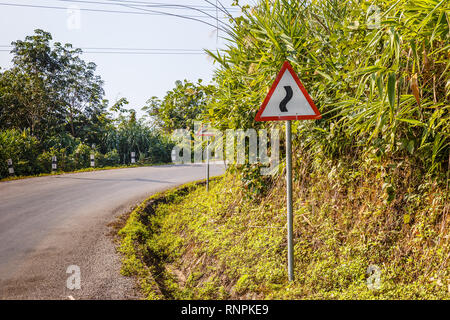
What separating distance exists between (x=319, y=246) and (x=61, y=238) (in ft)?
12.2

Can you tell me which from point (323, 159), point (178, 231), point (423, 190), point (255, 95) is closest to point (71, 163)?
point (178, 231)

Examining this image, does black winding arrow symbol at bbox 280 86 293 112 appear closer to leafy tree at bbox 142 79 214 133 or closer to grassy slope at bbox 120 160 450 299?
grassy slope at bbox 120 160 450 299

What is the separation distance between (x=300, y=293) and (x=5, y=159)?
520 inches

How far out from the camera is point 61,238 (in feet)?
15.7

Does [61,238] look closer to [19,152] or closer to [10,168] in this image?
[10,168]

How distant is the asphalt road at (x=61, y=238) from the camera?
320 centimetres

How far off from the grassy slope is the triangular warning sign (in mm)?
968

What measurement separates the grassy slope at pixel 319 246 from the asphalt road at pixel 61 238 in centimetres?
33

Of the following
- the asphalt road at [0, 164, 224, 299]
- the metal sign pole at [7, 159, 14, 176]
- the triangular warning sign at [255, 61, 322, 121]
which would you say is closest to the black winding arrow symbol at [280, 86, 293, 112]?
the triangular warning sign at [255, 61, 322, 121]

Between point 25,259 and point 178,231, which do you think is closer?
point 25,259

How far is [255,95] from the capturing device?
4.62 m

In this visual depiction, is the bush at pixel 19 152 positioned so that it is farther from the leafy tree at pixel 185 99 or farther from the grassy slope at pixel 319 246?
the grassy slope at pixel 319 246

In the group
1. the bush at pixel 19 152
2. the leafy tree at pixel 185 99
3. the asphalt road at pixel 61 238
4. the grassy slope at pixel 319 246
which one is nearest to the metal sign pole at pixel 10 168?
the bush at pixel 19 152
